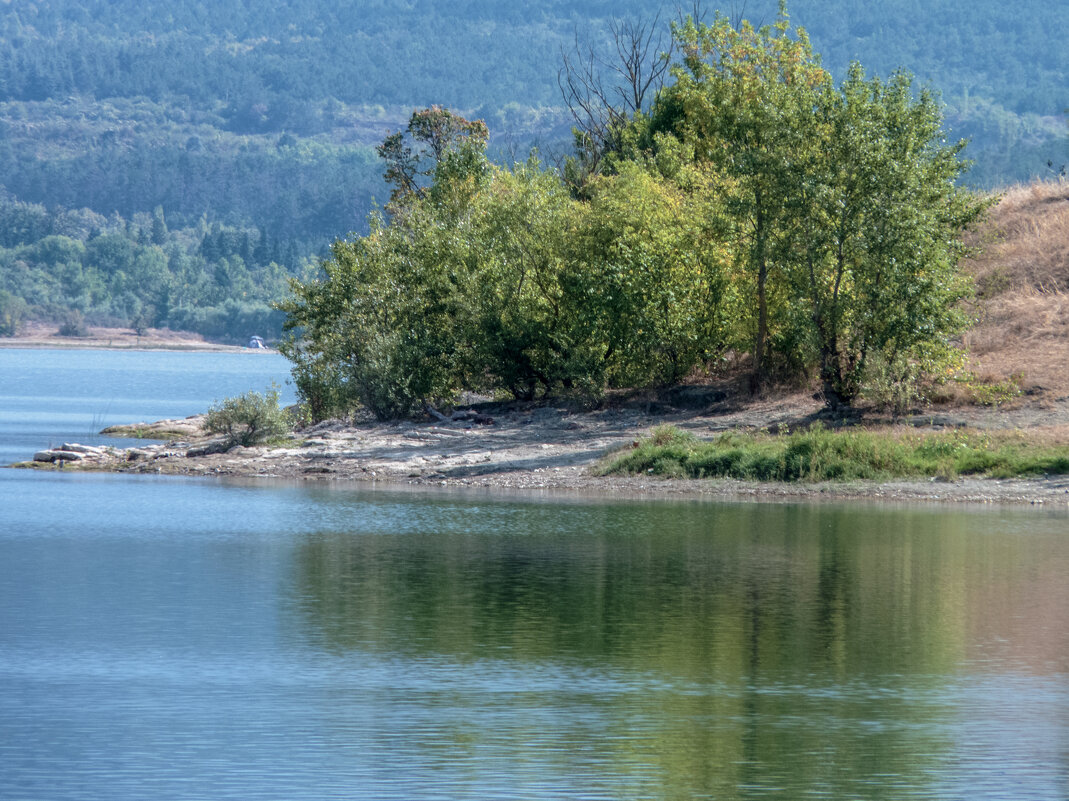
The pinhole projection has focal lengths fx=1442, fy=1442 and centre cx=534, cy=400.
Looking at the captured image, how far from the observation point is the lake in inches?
504

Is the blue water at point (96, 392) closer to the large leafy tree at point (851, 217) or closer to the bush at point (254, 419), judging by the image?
the bush at point (254, 419)

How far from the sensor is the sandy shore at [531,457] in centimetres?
3428

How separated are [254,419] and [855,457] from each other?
18.7 metres

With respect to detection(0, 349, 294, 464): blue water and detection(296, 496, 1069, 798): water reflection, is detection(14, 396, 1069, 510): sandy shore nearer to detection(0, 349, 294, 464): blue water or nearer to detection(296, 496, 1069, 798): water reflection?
detection(296, 496, 1069, 798): water reflection

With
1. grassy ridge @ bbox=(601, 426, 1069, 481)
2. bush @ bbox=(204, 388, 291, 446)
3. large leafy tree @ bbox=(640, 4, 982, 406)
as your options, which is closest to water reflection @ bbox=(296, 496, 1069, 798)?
grassy ridge @ bbox=(601, 426, 1069, 481)

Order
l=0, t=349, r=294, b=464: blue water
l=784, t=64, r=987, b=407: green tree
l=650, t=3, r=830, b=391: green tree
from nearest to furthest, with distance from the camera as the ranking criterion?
l=784, t=64, r=987, b=407: green tree → l=650, t=3, r=830, b=391: green tree → l=0, t=349, r=294, b=464: blue water

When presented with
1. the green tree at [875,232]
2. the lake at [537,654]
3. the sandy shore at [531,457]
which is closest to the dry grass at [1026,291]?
the green tree at [875,232]

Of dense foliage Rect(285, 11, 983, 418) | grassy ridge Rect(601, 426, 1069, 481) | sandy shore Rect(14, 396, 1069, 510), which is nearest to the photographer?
sandy shore Rect(14, 396, 1069, 510)

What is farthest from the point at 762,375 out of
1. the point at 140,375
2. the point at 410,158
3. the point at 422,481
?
the point at 140,375

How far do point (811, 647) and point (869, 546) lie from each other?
30.9 feet

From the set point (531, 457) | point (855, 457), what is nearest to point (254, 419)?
point (531, 457)

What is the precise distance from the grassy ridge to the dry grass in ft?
17.0

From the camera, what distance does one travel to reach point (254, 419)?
145 ft

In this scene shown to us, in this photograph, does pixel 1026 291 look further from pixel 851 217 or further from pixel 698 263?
pixel 851 217
